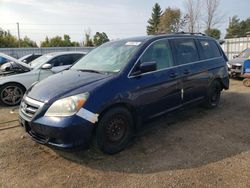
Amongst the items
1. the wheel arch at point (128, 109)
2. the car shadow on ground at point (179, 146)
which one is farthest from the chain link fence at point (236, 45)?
the wheel arch at point (128, 109)

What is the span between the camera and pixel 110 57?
4094 millimetres

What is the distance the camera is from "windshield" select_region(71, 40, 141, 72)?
3.79 meters

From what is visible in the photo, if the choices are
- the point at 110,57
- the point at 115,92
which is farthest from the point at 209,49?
the point at 115,92

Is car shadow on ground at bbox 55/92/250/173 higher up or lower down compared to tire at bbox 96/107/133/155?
lower down

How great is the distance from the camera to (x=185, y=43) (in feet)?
15.8

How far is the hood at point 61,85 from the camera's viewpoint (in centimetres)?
323

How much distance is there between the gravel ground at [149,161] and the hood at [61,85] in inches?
36.9

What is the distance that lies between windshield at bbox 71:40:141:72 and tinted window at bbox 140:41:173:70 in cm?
22

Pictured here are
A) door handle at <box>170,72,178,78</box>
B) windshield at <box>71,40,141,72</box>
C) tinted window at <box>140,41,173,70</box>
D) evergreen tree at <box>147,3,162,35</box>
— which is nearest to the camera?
windshield at <box>71,40,141,72</box>

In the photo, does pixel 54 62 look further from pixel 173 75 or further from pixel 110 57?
pixel 173 75

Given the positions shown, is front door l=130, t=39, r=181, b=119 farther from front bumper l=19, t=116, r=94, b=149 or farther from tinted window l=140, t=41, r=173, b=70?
front bumper l=19, t=116, r=94, b=149

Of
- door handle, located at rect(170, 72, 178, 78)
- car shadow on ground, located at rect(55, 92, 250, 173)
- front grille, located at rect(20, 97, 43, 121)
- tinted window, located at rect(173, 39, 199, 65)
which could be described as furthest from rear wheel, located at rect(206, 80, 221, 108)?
front grille, located at rect(20, 97, 43, 121)

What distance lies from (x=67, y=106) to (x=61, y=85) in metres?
0.53

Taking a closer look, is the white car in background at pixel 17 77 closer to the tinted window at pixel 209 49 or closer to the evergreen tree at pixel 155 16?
the tinted window at pixel 209 49
